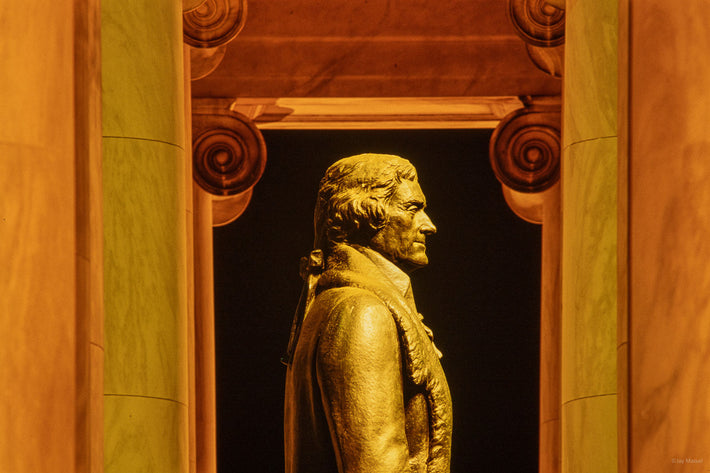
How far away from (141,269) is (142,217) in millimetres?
361

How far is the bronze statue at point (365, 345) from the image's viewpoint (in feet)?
35.2

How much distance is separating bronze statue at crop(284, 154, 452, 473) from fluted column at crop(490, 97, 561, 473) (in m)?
6.68

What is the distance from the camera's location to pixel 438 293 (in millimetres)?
18609

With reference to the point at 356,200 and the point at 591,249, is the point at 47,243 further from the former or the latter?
the point at 591,249

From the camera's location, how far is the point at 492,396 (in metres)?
18.5

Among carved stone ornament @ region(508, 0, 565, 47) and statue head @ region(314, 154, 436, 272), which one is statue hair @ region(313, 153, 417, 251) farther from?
carved stone ornament @ region(508, 0, 565, 47)

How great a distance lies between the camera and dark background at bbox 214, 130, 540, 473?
18.4m

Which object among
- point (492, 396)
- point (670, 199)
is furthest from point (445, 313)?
point (670, 199)

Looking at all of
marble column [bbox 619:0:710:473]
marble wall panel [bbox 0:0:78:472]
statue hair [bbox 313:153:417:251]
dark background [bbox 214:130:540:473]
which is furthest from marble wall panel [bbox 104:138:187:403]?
dark background [bbox 214:130:540:473]

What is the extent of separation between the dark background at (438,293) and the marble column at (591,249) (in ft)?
13.7

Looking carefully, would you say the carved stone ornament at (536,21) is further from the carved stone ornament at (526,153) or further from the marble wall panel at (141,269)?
the marble wall panel at (141,269)

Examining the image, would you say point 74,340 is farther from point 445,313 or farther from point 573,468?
point 445,313

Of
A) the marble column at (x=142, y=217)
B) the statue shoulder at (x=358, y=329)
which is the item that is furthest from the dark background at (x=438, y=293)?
the statue shoulder at (x=358, y=329)

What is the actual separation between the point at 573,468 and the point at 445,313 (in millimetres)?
4750
